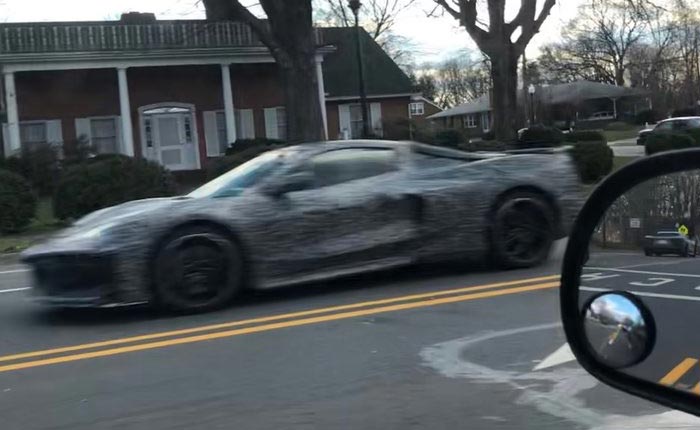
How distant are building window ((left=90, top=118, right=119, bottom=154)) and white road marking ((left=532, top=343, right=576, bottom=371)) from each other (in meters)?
24.2

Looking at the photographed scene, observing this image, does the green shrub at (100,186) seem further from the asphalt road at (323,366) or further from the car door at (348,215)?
the car door at (348,215)

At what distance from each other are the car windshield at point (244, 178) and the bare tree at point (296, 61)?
537 inches

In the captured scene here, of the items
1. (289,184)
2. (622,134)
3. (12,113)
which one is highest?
(12,113)

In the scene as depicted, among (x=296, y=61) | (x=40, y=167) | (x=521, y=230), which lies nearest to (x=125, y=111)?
(x=40, y=167)

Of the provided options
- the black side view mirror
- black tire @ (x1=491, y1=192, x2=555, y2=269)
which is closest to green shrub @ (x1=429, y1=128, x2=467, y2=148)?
black tire @ (x1=491, y1=192, x2=555, y2=269)

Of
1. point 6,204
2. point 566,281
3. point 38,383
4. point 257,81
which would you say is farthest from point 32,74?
point 566,281

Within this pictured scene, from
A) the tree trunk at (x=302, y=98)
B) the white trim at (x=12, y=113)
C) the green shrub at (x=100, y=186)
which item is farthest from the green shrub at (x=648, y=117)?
the green shrub at (x=100, y=186)

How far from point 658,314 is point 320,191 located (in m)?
5.58

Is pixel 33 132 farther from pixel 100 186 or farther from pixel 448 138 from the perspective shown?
pixel 448 138

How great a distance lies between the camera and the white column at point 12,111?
25.3 metres

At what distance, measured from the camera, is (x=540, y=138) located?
2834cm

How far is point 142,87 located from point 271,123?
4912 mm

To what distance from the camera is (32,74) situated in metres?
26.5

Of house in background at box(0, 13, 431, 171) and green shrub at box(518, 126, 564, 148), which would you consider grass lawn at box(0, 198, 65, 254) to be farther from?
green shrub at box(518, 126, 564, 148)
